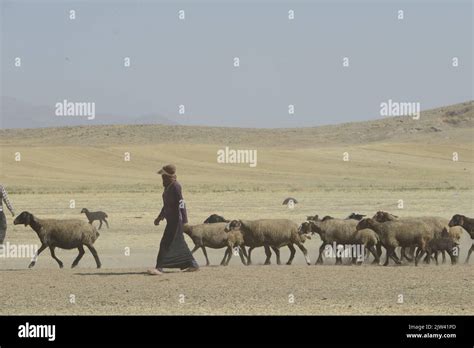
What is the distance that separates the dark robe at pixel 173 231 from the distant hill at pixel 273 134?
8332cm

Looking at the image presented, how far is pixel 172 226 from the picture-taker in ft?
60.7

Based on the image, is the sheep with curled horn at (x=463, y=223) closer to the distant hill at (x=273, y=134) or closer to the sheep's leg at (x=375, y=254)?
the sheep's leg at (x=375, y=254)

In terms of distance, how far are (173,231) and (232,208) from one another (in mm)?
18982

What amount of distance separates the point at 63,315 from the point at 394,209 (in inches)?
925

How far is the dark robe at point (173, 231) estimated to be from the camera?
18406 millimetres

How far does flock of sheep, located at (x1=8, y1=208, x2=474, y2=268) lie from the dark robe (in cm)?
271

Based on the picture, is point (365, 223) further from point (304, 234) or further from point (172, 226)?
point (172, 226)

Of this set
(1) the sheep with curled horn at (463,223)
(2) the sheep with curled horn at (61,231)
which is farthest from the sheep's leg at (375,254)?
(2) the sheep with curled horn at (61,231)

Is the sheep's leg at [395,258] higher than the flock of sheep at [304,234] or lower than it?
lower

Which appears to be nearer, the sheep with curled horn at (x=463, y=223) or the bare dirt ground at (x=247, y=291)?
the bare dirt ground at (x=247, y=291)

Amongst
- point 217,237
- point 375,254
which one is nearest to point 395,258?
point 375,254

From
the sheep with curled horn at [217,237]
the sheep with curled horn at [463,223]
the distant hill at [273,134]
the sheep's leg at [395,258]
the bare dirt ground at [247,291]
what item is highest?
the distant hill at [273,134]
